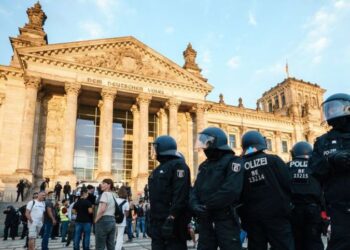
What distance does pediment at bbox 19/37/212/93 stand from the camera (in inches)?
1029

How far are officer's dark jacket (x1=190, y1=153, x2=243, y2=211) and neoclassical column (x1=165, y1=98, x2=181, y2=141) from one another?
2444 centimetres

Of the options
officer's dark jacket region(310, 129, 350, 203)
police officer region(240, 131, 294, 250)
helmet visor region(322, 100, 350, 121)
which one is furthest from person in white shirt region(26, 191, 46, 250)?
helmet visor region(322, 100, 350, 121)

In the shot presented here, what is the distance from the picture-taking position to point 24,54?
24.5 meters

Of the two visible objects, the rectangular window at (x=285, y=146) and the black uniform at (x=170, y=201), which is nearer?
the black uniform at (x=170, y=201)

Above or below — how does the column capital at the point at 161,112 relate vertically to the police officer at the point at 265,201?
above

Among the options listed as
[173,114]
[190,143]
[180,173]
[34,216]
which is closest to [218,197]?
[180,173]

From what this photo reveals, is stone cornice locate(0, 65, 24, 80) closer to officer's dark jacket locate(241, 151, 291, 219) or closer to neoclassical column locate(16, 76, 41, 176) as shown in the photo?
neoclassical column locate(16, 76, 41, 176)

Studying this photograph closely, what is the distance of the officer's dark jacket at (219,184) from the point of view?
3572 mm

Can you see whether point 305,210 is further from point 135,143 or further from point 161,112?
point 161,112

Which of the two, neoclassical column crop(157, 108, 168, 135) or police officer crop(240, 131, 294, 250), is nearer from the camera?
police officer crop(240, 131, 294, 250)

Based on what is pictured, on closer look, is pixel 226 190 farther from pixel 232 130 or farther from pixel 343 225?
pixel 232 130

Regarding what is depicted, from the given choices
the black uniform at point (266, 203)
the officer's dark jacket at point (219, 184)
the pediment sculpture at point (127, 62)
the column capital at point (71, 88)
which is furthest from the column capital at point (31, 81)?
the black uniform at point (266, 203)

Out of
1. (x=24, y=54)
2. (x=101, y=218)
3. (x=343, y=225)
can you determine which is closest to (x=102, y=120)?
(x=24, y=54)

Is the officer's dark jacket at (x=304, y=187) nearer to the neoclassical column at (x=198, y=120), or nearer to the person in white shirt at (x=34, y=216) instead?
the person in white shirt at (x=34, y=216)
